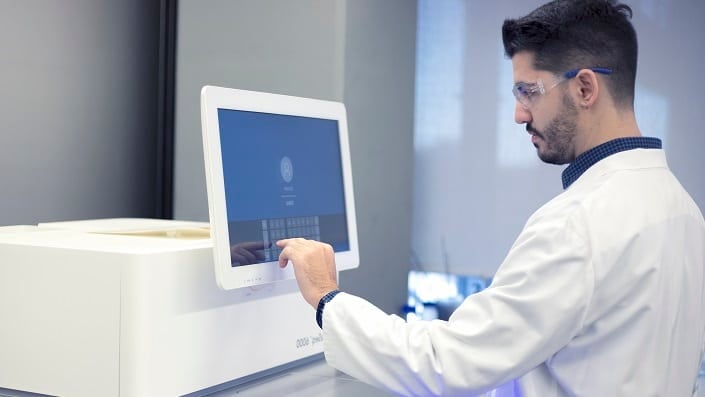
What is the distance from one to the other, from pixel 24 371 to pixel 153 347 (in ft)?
0.76

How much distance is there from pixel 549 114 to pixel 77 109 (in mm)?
1382

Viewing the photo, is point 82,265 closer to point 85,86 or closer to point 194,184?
point 85,86

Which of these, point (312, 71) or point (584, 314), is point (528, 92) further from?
point (312, 71)

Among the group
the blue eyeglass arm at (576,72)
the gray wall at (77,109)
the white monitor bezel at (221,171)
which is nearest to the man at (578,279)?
the blue eyeglass arm at (576,72)

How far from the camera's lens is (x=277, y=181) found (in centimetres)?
147

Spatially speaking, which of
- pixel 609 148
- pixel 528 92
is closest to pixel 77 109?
pixel 528 92

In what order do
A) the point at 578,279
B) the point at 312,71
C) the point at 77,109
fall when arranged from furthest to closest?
1. the point at 312,71
2. the point at 77,109
3. the point at 578,279

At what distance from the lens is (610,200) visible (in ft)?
3.91

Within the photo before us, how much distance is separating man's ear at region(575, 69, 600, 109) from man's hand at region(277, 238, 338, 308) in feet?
1.56

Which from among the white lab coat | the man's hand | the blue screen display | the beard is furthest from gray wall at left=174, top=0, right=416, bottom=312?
the white lab coat

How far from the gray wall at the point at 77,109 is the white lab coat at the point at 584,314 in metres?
1.20

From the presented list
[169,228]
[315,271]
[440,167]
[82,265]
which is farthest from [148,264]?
[440,167]

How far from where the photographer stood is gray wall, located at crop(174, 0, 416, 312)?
8.08 feet

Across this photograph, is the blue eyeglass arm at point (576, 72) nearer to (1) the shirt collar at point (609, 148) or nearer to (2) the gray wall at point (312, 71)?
(1) the shirt collar at point (609, 148)
